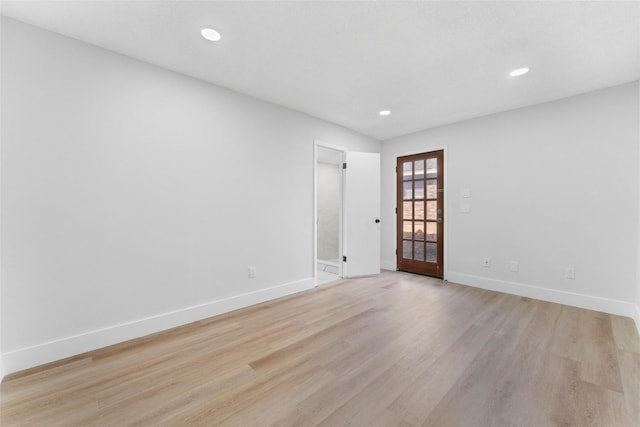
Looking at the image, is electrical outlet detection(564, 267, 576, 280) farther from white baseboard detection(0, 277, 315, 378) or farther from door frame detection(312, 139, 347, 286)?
white baseboard detection(0, 277, 315, 378)

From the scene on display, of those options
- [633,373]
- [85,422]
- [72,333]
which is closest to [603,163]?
[633,373]

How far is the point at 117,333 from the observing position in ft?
7.16

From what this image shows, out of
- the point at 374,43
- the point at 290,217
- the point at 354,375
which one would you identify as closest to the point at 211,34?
the point at 374,43

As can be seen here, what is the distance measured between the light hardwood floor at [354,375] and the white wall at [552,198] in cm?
57

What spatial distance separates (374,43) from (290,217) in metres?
2.18

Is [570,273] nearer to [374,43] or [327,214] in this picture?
[374,43]

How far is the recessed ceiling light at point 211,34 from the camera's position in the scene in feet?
6.41

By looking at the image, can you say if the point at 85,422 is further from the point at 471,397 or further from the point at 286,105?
the point at 286,105

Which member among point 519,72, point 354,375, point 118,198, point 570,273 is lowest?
point 354,375

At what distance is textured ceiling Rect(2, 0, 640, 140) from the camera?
174 centimetres

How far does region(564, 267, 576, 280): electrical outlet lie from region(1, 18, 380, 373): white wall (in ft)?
11.7

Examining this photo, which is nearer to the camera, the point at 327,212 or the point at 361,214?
the point at 361,214

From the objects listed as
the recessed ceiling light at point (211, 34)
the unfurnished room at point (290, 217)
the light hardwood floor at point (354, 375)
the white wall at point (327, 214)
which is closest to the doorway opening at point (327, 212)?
the white wall at point (327, 214)

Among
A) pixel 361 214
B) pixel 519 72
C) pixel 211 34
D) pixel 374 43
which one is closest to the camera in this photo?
pixel 211 34
